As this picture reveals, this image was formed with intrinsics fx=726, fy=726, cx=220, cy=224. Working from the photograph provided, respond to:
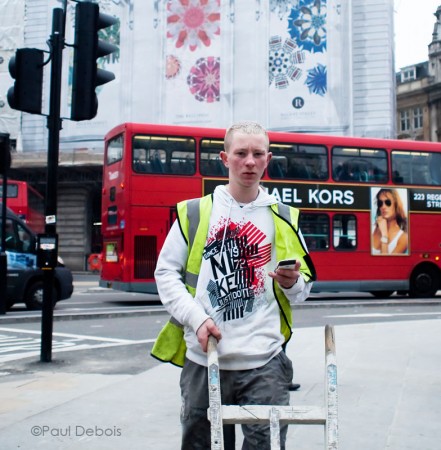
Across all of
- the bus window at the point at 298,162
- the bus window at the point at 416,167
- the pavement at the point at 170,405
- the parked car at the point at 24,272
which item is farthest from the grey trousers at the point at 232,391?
the bus window at the point at 416,167

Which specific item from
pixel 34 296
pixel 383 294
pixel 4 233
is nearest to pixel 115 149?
pixel 34 296

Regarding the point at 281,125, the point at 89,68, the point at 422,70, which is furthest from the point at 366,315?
the point at 422,70

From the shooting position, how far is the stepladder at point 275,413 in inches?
91.0

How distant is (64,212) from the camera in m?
38.8

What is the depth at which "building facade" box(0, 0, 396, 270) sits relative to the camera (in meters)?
34.7

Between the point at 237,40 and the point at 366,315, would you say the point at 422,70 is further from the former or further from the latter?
the point at 366,315

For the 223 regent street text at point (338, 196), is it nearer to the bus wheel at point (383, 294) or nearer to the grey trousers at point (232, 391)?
the bus wheel at point (383, 294)

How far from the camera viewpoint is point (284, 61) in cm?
3512

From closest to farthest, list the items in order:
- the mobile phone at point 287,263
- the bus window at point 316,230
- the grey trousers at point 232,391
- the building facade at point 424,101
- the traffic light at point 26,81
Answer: the mobile phone at point 287,263 → the grey trousers at point 232,391 → the traffic light at point 26,81 → the bus window at point 316,230 → the building facade at point 424,101

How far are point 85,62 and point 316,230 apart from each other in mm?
10920

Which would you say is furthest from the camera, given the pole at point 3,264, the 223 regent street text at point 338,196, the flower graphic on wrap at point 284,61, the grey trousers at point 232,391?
the flower graphic on wrap at point 284,61

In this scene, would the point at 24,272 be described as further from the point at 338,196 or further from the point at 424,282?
the point at 424,282

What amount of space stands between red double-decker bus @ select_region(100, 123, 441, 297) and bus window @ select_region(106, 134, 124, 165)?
2 cm

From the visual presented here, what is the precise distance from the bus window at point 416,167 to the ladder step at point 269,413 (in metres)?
16.3
